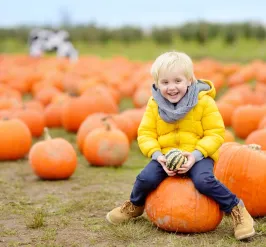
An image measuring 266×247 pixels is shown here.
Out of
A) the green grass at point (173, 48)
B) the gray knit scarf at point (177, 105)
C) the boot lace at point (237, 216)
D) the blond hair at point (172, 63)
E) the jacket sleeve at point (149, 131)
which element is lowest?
the green grass at point (173, 48)

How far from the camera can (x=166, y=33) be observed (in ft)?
101

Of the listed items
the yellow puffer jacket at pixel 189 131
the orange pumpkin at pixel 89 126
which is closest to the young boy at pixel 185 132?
the yellow puffer jacket at pixel 189 131

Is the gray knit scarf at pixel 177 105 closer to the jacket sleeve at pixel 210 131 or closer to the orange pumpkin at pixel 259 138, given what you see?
the jacket sleeve at pixel 210 131

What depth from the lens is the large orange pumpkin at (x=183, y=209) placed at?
4.53 m

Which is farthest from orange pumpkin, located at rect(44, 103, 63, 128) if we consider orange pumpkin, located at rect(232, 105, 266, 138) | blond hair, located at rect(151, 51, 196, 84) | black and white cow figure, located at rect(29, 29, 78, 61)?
black and white cow figure, located at rect(29, 29, 78, 61)

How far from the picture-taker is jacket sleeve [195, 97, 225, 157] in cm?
457

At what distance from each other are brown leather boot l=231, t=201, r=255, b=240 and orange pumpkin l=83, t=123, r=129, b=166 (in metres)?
2.87

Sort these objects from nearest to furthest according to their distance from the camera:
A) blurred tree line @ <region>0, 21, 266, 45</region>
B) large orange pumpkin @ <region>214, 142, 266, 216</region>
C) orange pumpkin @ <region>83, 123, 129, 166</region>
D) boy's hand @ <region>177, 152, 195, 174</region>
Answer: boy's hand @ <region>177, 152, 195, 174</region>, large orange pumpkin @ <region>214, 142, 266, 216</region>, orange pumpkin @ <region>83, 123, 129, 166</region>, blurred tree line @ <region>0, 21, 266, 45</region>

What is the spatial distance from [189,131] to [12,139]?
137 inches

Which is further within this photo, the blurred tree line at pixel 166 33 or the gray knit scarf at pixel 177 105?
the blurred tree line at pixel 166 33

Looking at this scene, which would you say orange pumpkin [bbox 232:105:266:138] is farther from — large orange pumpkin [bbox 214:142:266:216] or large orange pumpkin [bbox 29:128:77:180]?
large orange pumpkin [bbox 214:142:266:216]

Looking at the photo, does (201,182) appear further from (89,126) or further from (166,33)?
(166,33)

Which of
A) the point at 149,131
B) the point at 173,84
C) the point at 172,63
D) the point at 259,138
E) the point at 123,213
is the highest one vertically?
the point at 172,63

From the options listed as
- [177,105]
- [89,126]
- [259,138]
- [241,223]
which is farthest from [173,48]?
[241,223]
